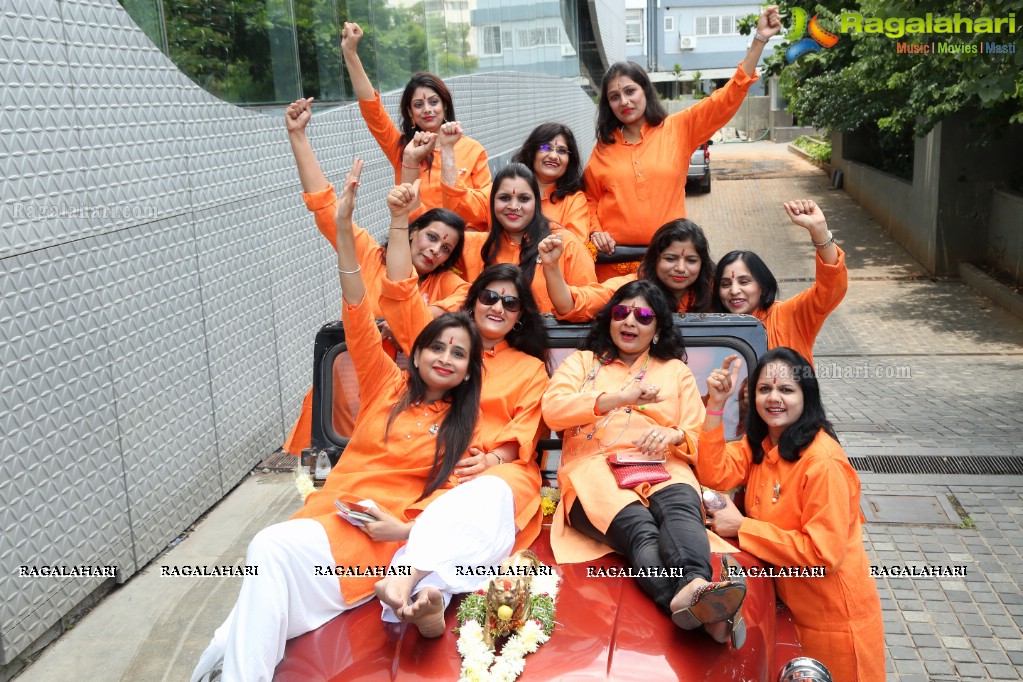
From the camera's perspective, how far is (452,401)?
3.94 metres

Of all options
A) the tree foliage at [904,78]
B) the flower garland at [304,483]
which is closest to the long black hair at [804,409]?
the flower garland at [304,483]

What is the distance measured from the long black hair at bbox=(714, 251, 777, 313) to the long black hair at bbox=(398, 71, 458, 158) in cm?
218

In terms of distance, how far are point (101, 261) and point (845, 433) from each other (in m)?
5.54

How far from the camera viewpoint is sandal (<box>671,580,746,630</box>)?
8.81 feet

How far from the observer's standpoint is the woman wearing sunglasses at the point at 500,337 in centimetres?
393

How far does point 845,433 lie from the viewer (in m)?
7.53

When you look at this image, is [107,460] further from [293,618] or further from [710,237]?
[710,237]

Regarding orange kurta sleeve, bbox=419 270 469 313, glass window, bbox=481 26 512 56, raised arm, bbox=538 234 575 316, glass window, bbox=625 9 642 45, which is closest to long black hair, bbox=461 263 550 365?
raised arm, bbox=538 234 575 316

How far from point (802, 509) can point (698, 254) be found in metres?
1.53

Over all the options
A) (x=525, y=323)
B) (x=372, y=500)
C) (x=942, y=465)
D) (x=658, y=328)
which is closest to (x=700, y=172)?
(x=942, y=465)

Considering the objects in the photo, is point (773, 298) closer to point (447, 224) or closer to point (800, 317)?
point (800, 317)

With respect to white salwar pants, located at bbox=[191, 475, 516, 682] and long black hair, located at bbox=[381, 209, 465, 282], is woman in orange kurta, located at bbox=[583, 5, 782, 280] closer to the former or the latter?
long black hair, located at bbox=[381, 209, 465, 282]

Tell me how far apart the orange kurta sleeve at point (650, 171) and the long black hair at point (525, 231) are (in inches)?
31.8

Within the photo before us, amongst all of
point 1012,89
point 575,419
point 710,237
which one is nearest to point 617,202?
point 575,419
